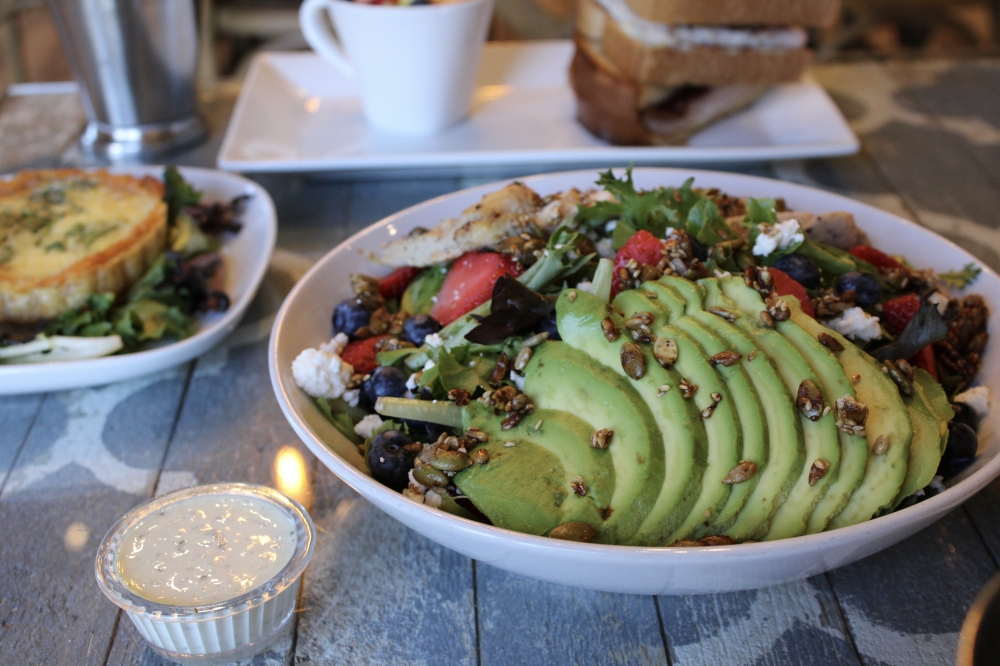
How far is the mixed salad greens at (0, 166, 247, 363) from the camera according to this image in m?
1.66

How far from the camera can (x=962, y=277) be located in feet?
5.13

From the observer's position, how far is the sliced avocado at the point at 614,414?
105 centimetres

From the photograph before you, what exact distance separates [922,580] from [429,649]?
764 millimetres

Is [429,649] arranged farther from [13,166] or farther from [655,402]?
[13,166]

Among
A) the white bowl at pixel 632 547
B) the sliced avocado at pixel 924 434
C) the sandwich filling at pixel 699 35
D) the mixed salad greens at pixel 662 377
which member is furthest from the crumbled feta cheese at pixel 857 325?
the sandwich filling at pixel 699 35

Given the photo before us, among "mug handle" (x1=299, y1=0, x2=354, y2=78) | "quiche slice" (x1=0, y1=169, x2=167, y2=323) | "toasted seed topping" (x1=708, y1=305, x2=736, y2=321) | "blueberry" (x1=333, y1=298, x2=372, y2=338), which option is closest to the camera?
"toasted seed topping" (x1=708, y1=305, x2=736, y2=321)

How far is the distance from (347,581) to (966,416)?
103 centimetres

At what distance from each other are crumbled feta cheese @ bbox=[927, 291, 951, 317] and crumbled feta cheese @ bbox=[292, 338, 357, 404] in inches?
41.6

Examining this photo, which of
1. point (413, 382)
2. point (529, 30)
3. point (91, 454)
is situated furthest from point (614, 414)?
point (529, 30)

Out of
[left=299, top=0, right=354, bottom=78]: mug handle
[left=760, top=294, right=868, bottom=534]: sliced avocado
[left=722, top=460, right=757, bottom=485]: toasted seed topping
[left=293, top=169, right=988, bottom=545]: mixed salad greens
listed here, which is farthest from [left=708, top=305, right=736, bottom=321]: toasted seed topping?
[left=299, top=0, right=354, bottom=78]: mug handle

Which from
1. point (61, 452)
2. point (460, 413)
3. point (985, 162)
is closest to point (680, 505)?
point (460, 413)

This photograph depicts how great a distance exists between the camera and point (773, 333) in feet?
3.80

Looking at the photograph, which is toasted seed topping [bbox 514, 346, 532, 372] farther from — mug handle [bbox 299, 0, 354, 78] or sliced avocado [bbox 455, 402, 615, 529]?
mug handle [bbox 299, 0, 354, 78]

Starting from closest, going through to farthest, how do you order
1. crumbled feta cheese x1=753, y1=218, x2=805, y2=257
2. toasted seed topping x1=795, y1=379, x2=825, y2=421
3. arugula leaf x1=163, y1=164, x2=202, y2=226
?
toasted seed topping x1=795, y1=379, x2=825, y2=421, crumbled feta cheese x1=753, y1=218, x2=805, y2=257, arugula leaf x1=163, y1=164, x2=202, y2=226
